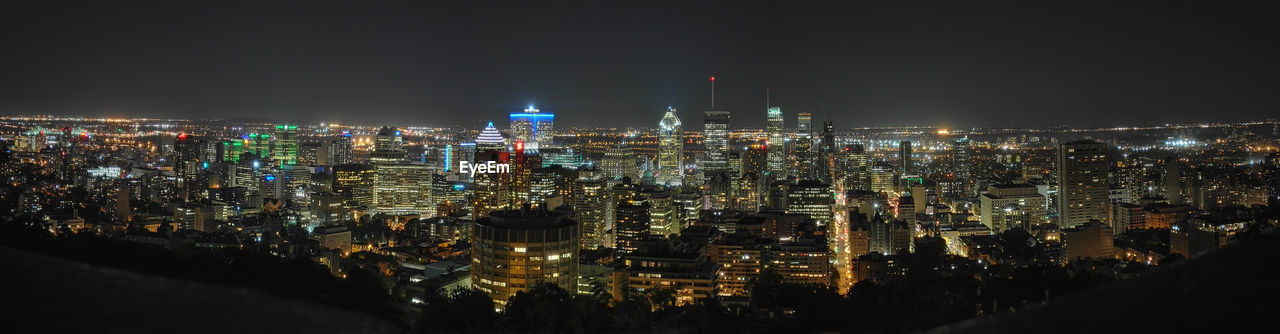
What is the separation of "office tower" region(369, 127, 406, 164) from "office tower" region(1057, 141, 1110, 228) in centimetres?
3486

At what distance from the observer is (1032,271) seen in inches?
570

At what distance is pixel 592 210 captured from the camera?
108 ft

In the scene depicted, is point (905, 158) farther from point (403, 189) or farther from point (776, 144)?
point (403, 189)

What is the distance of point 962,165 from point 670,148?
21175 millimetres

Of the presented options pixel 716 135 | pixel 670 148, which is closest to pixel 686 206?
pixel 670 148

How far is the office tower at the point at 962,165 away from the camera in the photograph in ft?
152

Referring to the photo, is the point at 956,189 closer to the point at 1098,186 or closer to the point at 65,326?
the point at 1098,186

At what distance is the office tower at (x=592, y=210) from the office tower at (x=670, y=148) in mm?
20782

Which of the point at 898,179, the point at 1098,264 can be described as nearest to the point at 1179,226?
the point at 1098,264

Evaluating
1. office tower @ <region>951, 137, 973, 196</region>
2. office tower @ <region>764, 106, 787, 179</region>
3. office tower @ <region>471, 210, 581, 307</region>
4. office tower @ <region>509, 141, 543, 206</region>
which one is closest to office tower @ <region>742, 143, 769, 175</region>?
office tower @ <region>764, 106, 787, 179</region>

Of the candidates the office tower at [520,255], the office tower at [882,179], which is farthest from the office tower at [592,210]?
the office tower at [882,179]

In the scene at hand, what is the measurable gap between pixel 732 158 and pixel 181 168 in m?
35.0

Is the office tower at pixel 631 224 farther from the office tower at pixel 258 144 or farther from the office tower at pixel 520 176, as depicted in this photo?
the office tower at pixel 258 144

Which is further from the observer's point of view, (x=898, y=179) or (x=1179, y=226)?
(x=898, y=179)
